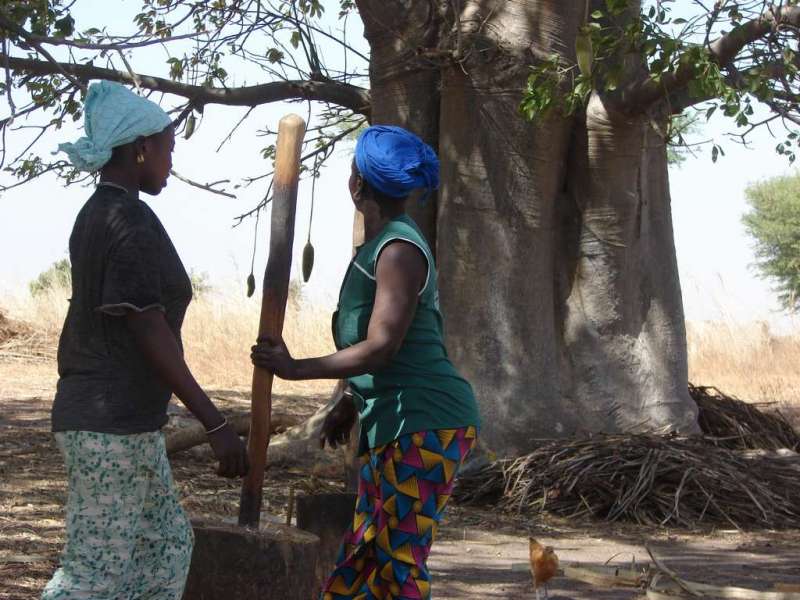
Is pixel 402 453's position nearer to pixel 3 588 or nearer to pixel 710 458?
pixel 3 588

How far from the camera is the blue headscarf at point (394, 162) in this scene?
122 inches

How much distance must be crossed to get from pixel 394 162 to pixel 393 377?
552 millimetres

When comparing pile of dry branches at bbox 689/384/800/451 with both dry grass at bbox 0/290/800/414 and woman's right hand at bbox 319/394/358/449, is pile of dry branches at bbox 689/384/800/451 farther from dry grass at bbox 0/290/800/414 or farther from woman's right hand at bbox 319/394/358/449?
dry grass at bbox 0/290/800/414

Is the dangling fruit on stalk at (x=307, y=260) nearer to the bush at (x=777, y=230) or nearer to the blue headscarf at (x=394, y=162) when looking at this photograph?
the blue headscarf at (x=394, y=162)

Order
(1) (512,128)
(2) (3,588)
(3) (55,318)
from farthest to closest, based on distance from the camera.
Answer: (3) (55,318) → (1) (512,128) → (2) (3,588)

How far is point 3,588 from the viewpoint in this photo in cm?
414

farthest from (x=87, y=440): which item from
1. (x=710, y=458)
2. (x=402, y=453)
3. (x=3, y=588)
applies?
(x=710, y=458)

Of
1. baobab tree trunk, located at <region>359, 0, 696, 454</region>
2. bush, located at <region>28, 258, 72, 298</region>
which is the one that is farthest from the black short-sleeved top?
bush, located at <region>28, 258, 72, 298</region>

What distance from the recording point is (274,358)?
306 cm

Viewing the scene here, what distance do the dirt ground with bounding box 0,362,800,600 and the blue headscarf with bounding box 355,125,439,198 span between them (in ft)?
5.14

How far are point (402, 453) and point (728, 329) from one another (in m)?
12.1

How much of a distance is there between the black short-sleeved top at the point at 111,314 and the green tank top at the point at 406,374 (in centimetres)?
51

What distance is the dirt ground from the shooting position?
180 inches

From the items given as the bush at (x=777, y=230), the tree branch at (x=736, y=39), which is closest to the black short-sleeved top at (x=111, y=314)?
the tree branch at (x=736, y=39)
